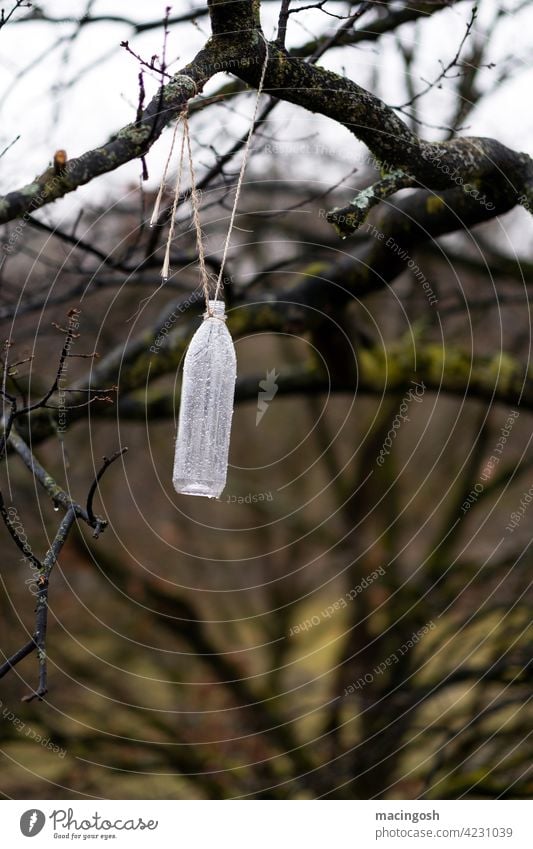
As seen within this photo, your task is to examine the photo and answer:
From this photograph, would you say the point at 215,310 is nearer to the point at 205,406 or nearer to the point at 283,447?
the point at 205,406

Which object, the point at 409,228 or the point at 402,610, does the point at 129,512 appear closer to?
the point at 402,610

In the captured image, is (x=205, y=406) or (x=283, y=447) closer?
(x=205, y=406)

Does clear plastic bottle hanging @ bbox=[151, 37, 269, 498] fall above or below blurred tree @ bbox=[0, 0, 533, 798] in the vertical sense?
below

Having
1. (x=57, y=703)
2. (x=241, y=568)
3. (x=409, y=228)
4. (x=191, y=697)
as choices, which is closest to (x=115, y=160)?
(x=409, y=228)

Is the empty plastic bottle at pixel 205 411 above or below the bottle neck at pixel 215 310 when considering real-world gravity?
below

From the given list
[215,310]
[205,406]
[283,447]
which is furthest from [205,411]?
[283,447]

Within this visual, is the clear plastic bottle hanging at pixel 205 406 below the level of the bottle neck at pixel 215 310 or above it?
below

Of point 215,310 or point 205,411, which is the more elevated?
point 215,310

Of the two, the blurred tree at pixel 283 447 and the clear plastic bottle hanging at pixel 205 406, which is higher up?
the blurred tree at pixel 283 447

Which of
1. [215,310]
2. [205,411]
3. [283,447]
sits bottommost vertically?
[205,411]
